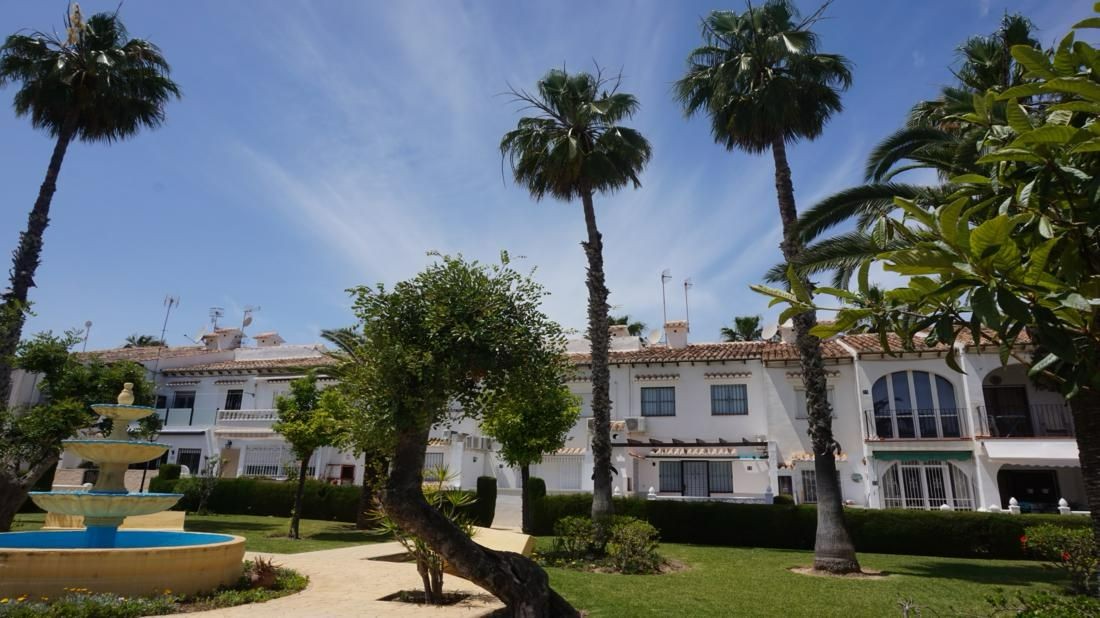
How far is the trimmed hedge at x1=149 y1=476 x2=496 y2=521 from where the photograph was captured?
28.2 meters

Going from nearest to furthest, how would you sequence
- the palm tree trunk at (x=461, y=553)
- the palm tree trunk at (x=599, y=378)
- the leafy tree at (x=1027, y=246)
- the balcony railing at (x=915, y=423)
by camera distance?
the leafy tree at (x=1027, y=246) < the palm tree trunk at (x=461, y=553) < the palm tree trunk at (x=599, y=378) < the balcony railing at (x=915, y=423)

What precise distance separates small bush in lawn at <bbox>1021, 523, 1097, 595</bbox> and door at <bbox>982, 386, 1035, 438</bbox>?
15.1 m

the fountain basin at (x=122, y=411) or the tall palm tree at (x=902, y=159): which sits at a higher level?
the tall palm tree at (x=902, y=159)

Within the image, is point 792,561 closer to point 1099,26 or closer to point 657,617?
point 657,617

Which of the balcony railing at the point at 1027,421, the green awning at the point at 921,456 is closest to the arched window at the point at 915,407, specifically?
the green awning at the point at 921,456

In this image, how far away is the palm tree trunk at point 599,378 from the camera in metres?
17.5

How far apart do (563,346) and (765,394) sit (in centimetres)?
2208

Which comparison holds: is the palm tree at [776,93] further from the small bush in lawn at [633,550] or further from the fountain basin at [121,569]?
the fountain basin at [121,569]

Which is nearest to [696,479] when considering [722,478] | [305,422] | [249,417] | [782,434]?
[722,478]

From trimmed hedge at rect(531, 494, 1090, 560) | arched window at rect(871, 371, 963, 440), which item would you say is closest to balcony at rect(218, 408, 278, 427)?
trimmed hedge at rect(531, 494, 1090, 560)

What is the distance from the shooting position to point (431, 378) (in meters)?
8.34

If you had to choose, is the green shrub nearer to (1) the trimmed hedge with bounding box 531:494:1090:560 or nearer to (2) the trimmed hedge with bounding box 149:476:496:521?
(2) the trimmed hedge with bounding box 149:476:496:521

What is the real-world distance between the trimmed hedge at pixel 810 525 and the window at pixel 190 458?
79.7ft

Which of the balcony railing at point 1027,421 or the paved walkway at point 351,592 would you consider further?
the balcony railing at point 1027,421
